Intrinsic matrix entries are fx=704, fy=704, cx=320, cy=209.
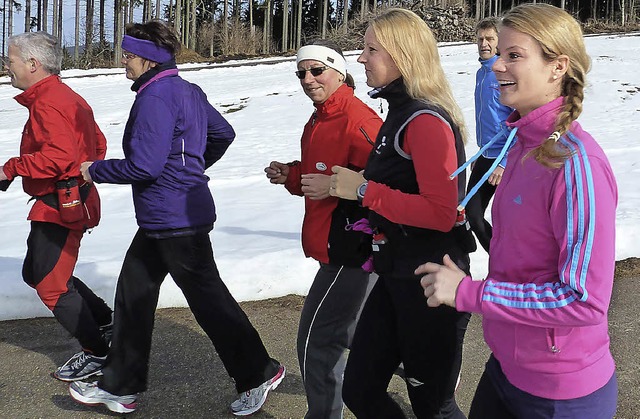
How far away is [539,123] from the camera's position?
1.78 metres

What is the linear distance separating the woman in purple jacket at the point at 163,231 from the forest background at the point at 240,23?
22.6 meters

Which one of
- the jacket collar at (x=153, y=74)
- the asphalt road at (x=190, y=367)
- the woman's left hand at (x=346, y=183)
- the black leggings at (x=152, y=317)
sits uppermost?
the jacket collar at (x=153, y=74)

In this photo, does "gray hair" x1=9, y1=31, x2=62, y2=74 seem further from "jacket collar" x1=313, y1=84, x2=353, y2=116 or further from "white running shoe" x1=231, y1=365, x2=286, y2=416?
"white running shoe" x1=231, y1=365, x2=286, y2=416

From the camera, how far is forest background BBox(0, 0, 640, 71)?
33.8 meters

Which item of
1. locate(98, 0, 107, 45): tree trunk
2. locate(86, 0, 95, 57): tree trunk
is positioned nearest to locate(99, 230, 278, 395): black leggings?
locate(86, 0, 95, 57): tree trunk

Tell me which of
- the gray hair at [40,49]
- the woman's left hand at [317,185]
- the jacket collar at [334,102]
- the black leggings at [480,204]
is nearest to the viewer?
the woman's left hand at [317,185]

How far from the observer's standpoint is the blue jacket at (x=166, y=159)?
3.14 meters

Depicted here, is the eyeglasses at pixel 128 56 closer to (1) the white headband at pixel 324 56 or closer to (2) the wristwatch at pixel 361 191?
(1) the white headband at pixel 324 56

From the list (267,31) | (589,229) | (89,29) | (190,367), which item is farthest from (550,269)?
(267,31)

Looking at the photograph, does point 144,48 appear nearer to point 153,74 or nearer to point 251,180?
point 153,74

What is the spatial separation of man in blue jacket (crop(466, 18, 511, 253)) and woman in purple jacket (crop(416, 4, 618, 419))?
9.19 ft

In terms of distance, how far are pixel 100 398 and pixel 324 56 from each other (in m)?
1.95

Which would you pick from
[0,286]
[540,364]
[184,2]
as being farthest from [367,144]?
[184,2]

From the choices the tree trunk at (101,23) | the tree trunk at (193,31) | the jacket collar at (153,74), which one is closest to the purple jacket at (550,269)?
the jacket collar at (153,74)
